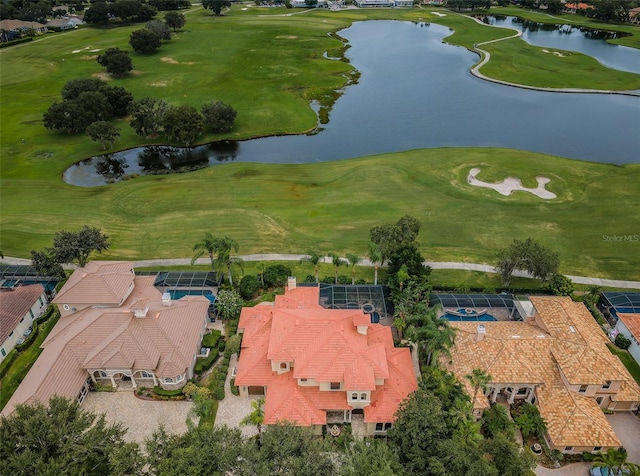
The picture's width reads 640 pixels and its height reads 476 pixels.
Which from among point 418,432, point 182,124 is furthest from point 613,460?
point 182,124

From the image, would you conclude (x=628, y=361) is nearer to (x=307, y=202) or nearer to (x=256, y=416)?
(x=256, y=416)

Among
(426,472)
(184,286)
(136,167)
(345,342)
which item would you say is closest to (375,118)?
(136,167)

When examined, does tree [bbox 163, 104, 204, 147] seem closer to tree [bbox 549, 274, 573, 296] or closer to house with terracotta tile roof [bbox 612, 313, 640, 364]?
tree [bbox 549, 274, 573, 296]

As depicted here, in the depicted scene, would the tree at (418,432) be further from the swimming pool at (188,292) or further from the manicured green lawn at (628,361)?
the swimming pool at (188,292)

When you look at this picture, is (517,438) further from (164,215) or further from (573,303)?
(164,215)

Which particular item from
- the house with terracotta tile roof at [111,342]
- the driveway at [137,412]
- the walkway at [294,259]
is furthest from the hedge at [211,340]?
the walkway at [294,259]

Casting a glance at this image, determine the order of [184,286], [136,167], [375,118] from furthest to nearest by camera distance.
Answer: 1. [375,118]
2. [136,167]
3. [184,286]
